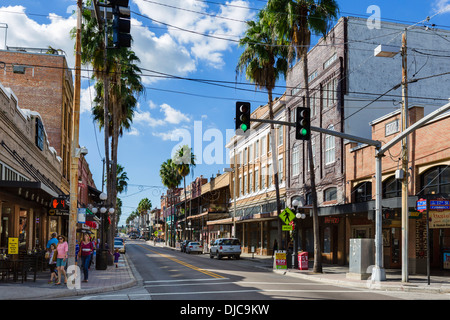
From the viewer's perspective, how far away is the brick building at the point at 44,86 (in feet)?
119

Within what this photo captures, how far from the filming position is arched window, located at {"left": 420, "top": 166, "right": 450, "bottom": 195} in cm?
2264

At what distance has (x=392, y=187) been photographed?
26516 millimetres

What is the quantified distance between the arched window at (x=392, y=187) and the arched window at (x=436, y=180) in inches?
75.4

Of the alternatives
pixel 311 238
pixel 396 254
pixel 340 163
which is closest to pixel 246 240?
pixel 311 238

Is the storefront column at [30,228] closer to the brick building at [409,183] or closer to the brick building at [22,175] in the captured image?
the brick building at [22,175]

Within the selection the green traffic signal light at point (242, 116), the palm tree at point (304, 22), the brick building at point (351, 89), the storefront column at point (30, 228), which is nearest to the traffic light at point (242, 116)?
the green traffic signal light at point (242, 116)

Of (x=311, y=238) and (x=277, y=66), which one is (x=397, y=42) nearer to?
(x=277, y=66)

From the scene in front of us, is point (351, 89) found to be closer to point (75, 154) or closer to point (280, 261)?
point (280, 261)

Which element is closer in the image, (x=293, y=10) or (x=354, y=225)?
(x=293, y=10)

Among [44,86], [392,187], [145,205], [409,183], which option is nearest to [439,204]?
[409,183]

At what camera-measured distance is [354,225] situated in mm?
30734

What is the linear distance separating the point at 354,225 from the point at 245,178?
1011 inches

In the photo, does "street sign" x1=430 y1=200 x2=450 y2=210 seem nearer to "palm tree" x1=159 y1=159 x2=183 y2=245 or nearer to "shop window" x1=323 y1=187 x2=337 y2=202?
"shop window" x1=323 y1=187 x2=337 y2=202

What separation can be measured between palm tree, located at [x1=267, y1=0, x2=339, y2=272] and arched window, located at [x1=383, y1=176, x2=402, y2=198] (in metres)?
4.34
